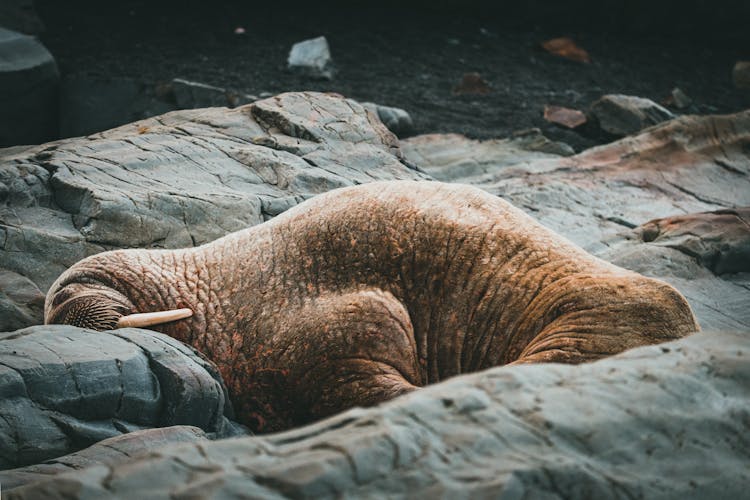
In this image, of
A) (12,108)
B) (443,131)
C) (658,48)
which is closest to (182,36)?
(12,108)

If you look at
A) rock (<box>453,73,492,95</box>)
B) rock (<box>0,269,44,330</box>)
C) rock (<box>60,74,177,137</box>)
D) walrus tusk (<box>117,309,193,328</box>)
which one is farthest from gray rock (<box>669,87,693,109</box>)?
rock (<box>0,269,44,330</box>)

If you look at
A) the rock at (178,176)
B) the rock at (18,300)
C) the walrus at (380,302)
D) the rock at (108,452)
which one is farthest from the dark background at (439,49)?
the rock at (108,452)

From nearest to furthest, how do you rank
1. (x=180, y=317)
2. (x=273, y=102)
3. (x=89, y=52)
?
(x=180, y=317) → (x=273, y=102) → (x=89, y=52)

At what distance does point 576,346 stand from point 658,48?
39.6 ft

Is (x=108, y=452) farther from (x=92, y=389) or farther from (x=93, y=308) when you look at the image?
(x=93, y=308)

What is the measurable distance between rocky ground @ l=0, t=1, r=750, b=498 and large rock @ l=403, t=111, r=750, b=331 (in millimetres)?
28

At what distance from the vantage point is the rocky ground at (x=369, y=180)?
257 centimetres

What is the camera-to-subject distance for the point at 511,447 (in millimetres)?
2631

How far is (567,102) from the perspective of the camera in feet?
40.9

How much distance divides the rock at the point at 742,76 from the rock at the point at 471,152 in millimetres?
4542

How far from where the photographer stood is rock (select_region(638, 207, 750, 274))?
23.7 ft

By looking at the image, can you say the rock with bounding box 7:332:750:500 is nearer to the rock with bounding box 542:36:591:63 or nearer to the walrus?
the walrus

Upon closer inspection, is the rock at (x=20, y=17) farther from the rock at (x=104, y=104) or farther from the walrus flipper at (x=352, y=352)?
the walrus flipper at (x=352, y=352)

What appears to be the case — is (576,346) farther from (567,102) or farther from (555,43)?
(555,43)
